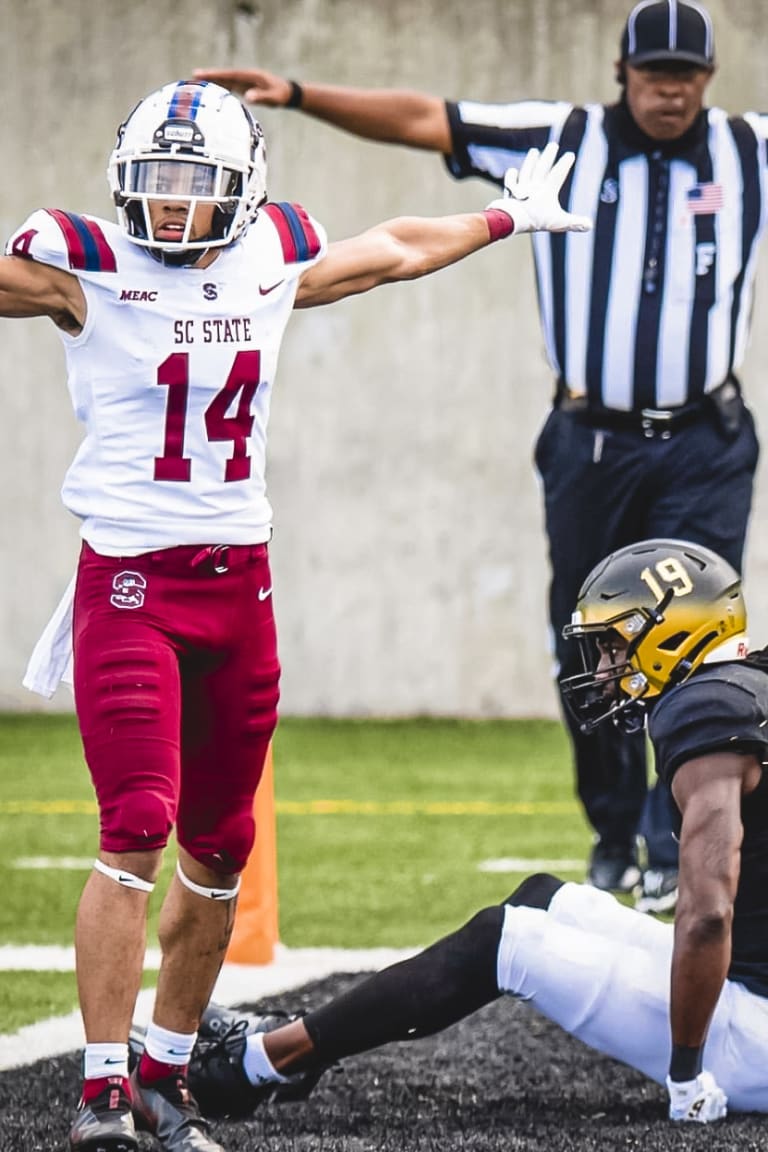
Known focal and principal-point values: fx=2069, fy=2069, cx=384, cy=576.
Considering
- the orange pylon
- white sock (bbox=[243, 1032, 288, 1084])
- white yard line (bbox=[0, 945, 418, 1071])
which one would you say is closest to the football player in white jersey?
white sock (bbox=[243, 1032, 288, 1084])

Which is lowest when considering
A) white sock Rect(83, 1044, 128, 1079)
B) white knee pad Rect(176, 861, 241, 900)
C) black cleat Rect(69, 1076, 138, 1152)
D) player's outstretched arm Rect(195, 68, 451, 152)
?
black cleat Rect(69, 1076, 138, 1152)

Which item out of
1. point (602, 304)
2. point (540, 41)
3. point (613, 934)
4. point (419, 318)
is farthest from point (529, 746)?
point (613, 934)

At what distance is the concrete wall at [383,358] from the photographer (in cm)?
1023

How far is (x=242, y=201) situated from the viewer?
11.2 ft

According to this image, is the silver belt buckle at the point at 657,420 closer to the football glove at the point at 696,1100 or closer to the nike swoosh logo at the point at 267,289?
the nike swoosh logo at the point at 267,289

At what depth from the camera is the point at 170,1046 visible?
11.2 ft

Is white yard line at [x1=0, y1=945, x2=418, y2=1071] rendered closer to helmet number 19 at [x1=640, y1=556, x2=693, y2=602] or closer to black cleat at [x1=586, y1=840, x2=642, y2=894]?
black cleat at [x1=586, y1=840, x2=642, y2=894]

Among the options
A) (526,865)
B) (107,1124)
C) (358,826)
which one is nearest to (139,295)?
(107,1124)

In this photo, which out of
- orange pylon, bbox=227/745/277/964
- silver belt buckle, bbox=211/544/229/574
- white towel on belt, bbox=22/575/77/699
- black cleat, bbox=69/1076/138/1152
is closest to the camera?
black cleat, bbox=69/1076/138/1152

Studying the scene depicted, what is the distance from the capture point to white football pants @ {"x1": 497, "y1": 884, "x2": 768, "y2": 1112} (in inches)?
132

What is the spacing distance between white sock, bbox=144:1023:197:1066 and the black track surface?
0.14 m

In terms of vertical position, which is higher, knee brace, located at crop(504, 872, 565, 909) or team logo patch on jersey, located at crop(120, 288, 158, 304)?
team logo patch on jersey, located at crop(120, 288, 158, 304)

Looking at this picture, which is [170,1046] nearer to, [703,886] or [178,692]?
[178,692]

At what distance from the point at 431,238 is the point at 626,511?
6.09 feet
